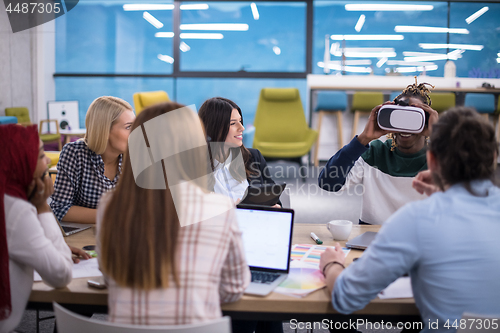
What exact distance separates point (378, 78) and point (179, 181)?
5.94m

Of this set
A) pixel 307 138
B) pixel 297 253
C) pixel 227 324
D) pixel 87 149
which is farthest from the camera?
pixel 307 138

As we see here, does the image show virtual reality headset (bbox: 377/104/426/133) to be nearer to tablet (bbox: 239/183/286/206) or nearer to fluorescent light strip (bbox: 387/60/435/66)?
tablet (bbox: 239/183/286/206)

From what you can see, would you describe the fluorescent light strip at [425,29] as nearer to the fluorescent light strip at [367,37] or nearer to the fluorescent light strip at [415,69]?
the fluorescent light strip at [367,37]

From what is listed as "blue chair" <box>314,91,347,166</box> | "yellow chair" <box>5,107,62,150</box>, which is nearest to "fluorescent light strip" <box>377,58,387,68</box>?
"blue chair" <box>314,91,347,166</box>

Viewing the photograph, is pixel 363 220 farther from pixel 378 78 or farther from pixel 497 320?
pixel 378 78

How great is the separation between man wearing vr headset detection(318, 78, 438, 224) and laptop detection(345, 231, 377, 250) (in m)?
0.34

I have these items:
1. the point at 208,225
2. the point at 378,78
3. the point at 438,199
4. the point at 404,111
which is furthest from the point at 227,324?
the point at 378,78

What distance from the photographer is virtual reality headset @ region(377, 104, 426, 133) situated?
5.29 ft

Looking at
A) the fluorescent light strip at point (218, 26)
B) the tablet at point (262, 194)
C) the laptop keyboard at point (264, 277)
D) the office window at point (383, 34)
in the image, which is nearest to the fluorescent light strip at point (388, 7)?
the office window at point (383, 34)

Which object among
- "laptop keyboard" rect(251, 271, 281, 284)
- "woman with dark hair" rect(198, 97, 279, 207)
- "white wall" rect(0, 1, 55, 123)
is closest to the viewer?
"laptop keyboard" rect(251, 271, 281, 284)

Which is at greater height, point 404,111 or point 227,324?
point 404,111

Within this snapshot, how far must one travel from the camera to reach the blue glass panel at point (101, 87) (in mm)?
7113

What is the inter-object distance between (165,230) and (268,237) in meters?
0.42

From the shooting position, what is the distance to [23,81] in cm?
706
